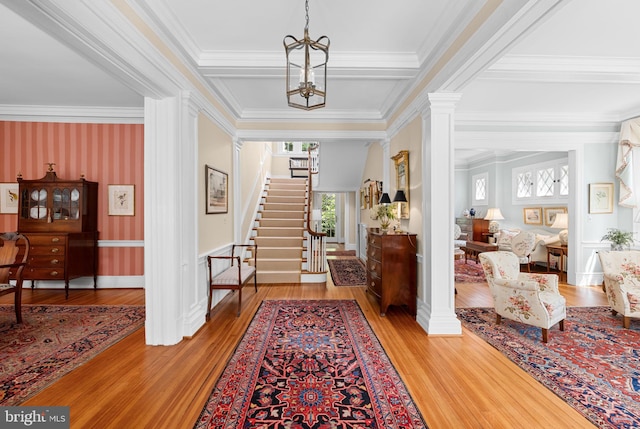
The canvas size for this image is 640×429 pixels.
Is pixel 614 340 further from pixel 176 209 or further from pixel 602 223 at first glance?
pixel 176 209

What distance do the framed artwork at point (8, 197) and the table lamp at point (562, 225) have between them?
1046 cm

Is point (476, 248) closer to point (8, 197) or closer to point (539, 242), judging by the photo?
point (539, 242)

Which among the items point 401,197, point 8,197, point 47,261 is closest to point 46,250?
point 47,261

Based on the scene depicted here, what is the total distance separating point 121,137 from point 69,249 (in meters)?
2.04

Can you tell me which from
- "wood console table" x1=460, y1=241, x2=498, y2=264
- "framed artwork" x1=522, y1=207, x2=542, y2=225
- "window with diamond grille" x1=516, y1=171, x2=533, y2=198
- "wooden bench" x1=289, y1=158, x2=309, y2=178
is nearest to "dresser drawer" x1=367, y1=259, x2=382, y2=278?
"wood console table" x1=460, y1=241, x2=498, y2=264

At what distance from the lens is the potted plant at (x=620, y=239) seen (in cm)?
512

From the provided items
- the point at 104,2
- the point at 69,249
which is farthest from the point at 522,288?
the point at 69,249

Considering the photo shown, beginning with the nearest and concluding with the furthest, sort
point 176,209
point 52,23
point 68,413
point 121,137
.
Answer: point 52,23 → point 68,413 → point 176,209 → point 121,137

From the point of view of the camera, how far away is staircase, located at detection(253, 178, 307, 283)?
220 inches

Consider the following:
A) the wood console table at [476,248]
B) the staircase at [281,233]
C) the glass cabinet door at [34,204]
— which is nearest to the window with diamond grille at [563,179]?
the wood console table at [476,248]

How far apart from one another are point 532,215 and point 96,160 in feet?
32.0

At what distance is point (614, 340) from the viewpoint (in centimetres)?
315

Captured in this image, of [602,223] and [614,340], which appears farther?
[602,223]

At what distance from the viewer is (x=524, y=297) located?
322 cm
